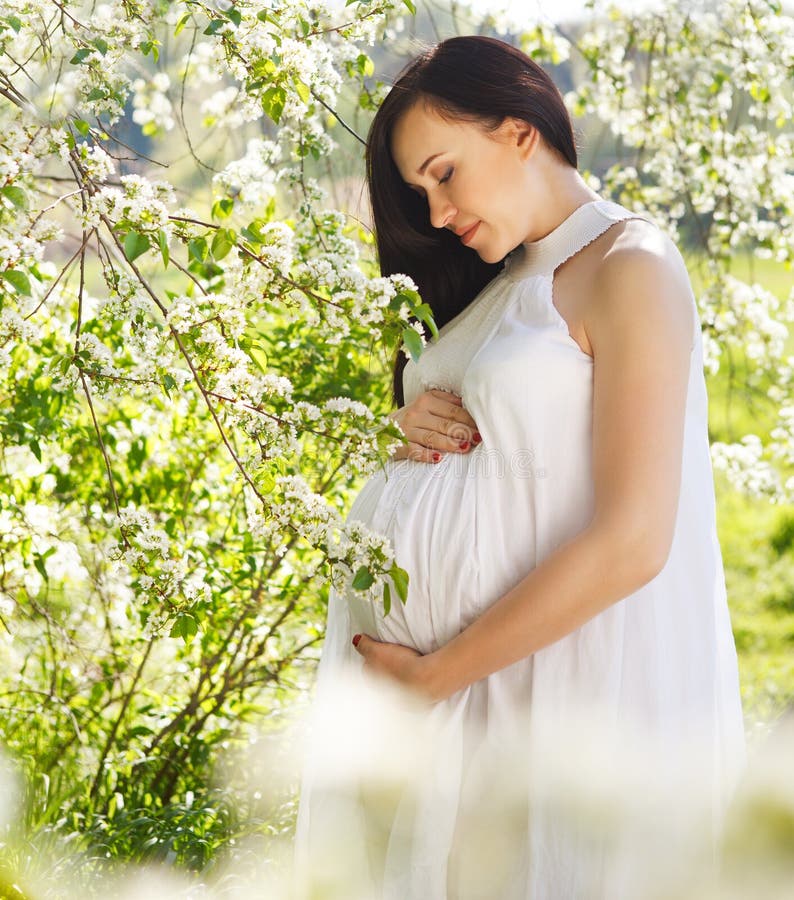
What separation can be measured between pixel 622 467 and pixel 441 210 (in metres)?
0.62

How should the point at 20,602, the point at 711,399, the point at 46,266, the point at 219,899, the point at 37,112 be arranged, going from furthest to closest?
1. the point at 711,399
2. the point at 20,602
3. the point at 46,266
4. the point at 219,899
5. the point at 37,112

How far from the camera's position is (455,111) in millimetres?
1787

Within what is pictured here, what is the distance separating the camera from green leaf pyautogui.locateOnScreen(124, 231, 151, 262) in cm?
127

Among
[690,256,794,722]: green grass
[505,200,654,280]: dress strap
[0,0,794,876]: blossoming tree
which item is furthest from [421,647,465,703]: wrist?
[690,256,794,722]: green grass

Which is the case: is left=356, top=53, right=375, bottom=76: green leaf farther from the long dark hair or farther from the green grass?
the green grass

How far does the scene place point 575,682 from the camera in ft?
5.28

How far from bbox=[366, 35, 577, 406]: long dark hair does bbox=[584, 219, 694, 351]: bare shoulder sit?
36 cm

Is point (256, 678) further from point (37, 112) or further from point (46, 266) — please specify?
point (37, 112)

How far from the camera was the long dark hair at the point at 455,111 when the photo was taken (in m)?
1.79

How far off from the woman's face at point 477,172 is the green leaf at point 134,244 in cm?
69

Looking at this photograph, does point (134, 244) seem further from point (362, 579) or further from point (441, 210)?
point (441, 210)

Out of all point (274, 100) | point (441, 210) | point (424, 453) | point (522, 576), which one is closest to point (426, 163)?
point (441, 210)

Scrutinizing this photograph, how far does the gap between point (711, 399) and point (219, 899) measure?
583 cm

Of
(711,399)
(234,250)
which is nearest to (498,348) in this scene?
(234,250)
